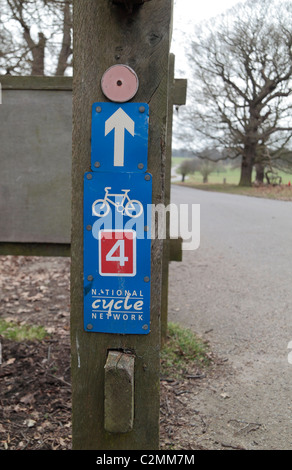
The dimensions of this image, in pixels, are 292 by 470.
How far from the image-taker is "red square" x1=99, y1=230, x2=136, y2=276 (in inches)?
73.2

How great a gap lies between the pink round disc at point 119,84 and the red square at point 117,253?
51 centimetres

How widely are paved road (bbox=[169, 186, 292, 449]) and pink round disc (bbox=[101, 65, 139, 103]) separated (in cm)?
214

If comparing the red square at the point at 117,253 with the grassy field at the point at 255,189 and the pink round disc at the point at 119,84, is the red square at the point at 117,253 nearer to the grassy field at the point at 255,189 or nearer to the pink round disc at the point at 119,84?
the pink round disc at the point at 119,84

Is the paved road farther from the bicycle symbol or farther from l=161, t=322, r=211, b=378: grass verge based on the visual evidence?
the bicycle symbol

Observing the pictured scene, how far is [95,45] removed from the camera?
182 cm

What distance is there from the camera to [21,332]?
14.7ft

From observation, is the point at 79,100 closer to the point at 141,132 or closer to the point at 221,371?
the point at 141,132

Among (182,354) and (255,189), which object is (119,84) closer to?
(182,354)

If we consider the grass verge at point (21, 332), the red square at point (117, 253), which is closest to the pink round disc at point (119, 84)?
the red square at point (117, 253)

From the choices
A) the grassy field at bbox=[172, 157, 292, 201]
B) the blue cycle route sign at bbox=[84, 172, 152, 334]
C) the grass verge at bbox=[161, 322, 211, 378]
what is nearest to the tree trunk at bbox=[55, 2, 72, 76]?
the grass verge at bbox=[161, 322, 211, 378]

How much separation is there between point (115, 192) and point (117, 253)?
24 centimetres

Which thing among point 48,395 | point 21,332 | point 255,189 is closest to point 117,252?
point 48,395

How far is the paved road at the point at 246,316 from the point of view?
3.17 meters
